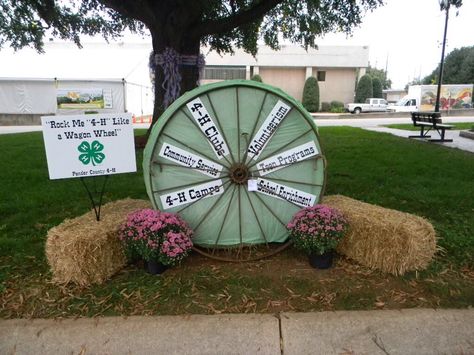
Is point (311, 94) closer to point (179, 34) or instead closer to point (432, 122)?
point (432, 122)

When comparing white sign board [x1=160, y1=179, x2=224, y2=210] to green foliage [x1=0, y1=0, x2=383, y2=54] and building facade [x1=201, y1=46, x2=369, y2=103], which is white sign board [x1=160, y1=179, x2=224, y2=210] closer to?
green foliage [x1=0, y1=0, x2=383, y2=54]

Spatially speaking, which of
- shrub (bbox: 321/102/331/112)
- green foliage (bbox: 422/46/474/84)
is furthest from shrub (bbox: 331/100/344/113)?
green foliage (bbox: 422/46/474/84)

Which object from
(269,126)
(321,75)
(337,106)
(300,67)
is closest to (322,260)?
(269,126)

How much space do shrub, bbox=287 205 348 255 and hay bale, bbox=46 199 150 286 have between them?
1671 mm

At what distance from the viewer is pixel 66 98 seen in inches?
1037

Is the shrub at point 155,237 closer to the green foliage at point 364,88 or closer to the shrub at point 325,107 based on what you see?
the shrub at point 325,107

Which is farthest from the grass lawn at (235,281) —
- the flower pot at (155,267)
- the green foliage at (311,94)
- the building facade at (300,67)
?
the building facade at (300,67)

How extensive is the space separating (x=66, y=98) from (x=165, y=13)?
1995 cm

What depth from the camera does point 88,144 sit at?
3.79 m

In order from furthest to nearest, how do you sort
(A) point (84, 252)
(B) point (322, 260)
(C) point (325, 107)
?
(C) point (325, 107) → (B) point (322, 260) → (A) point (84, 252)

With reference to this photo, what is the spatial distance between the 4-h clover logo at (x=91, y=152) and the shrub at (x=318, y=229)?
1963 millimetres

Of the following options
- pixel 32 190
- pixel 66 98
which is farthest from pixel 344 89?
pixel 32 190

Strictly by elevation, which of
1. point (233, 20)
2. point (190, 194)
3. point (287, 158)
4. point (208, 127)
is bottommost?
point (190, 194)

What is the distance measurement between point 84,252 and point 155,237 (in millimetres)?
608
